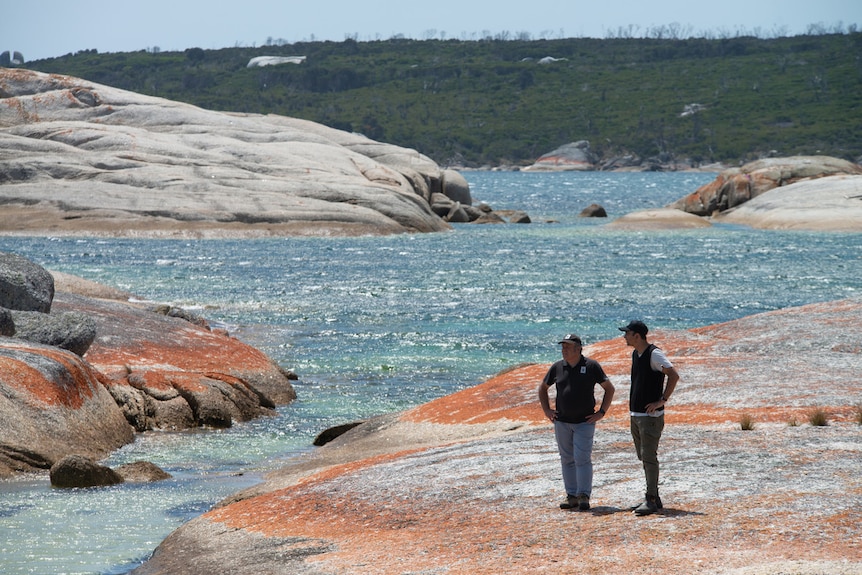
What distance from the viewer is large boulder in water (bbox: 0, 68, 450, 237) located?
238 feet

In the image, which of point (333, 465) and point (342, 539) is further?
point (333, 465)

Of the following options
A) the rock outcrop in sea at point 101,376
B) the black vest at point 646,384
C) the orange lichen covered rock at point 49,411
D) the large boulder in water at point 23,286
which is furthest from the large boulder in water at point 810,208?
the black vest at point 646,384

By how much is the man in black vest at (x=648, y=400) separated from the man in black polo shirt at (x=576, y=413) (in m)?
0.37

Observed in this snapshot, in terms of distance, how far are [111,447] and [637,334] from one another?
12.2 meters

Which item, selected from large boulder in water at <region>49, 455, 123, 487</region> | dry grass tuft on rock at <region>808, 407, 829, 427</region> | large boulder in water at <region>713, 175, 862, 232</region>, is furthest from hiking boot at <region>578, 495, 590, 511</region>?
large boulder in water at <region>713, 175, 862, 232</region>

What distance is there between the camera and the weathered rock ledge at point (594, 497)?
35.1 feet

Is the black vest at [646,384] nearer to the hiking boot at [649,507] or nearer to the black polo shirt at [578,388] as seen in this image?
the black polo shirt at [578,388]

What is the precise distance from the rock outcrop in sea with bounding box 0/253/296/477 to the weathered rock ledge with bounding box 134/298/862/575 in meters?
3.95

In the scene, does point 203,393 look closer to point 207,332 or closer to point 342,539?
point 207,332

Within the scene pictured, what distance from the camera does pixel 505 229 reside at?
3401 inches

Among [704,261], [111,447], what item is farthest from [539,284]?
[111,447]

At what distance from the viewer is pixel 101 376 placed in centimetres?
2275

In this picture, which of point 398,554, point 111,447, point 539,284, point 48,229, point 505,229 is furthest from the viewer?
point 505,229

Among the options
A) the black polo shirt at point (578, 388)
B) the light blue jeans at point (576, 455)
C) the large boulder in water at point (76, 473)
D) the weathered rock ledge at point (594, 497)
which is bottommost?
the large boulder in water at point (76, 473)
